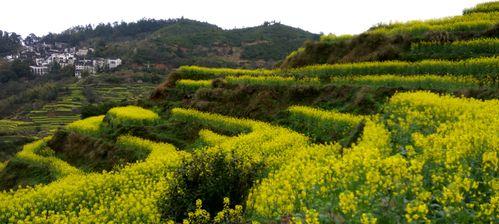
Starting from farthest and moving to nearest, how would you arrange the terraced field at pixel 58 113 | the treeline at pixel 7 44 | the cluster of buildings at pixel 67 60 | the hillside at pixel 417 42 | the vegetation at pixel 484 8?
the treeline at pixel 7 44
the cluster of buildings at pixel 67 60
the terraced field at pixel 58 113
the vegetation at pixel 484 8
the hillside at pixel 417 42

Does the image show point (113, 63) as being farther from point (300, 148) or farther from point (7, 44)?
point (300, 148)

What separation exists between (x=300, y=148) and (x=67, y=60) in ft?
515

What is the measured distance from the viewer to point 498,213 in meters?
5.82

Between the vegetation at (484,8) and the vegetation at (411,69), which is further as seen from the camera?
the vegetation at (484,8)

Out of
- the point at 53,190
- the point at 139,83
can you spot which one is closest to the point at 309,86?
the point at 53,190

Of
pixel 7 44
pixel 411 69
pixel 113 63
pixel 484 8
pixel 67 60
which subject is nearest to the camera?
pixel 411 69

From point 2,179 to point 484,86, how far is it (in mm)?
23696

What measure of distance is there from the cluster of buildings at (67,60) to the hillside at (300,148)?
94.8m

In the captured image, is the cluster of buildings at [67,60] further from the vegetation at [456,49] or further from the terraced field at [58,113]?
the vegetation at [456,49]

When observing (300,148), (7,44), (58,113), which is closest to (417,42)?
(300,148)

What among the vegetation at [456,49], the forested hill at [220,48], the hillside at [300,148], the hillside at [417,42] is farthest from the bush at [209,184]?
the forested hill at [220,48]

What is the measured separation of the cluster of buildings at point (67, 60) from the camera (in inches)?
5034

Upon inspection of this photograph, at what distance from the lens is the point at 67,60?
522ft

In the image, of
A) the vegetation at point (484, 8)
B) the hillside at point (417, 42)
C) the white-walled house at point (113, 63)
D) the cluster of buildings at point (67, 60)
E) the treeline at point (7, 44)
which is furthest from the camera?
the treeline at point (7, 44)
